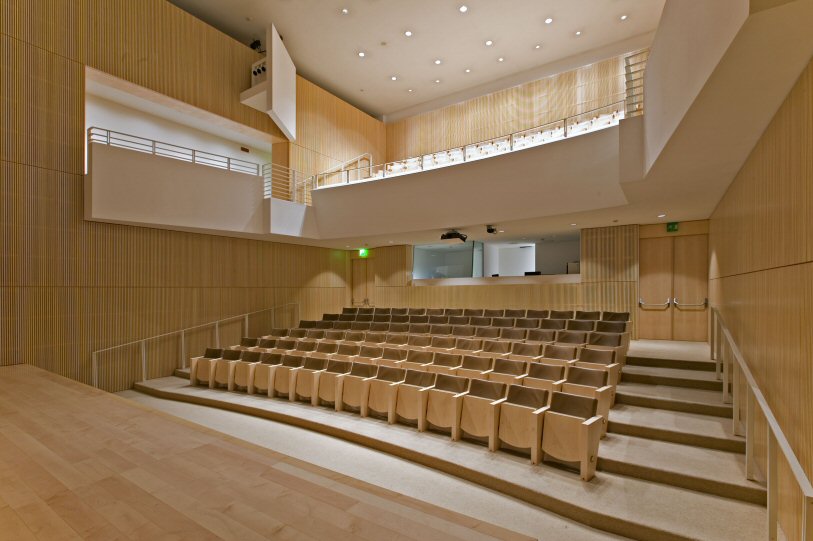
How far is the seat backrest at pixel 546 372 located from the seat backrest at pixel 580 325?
6.70ft

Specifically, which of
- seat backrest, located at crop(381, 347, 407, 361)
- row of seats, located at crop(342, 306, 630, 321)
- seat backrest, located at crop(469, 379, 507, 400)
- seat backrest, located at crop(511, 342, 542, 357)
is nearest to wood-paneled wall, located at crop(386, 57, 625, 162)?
row of seats, located at crop(342, 306, 630, 321)

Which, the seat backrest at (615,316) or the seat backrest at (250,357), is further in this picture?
the seat backrest at (615,316)

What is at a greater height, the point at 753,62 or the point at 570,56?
the point at 570,56

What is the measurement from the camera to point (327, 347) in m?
5.81

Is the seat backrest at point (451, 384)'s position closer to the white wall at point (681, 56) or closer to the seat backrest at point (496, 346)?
the seat backrest at point (496, 346)

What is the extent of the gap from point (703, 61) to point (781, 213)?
3.10 ft

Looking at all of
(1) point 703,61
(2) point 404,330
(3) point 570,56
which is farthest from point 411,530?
(3) point 570,56

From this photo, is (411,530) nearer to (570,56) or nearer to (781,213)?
(781,213)

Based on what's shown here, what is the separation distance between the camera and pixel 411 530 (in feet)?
5.06

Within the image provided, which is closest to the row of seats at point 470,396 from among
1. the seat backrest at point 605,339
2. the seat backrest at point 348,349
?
the seat backrest at point 348,349

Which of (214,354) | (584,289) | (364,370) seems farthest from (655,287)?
(214,354)

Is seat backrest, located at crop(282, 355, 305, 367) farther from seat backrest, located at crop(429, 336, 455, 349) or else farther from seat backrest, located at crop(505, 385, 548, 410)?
seat backrest, located at crop(505, 385, 548, 410)

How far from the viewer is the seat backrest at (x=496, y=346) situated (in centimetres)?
513

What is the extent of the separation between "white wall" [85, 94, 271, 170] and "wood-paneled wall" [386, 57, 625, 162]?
411cm
